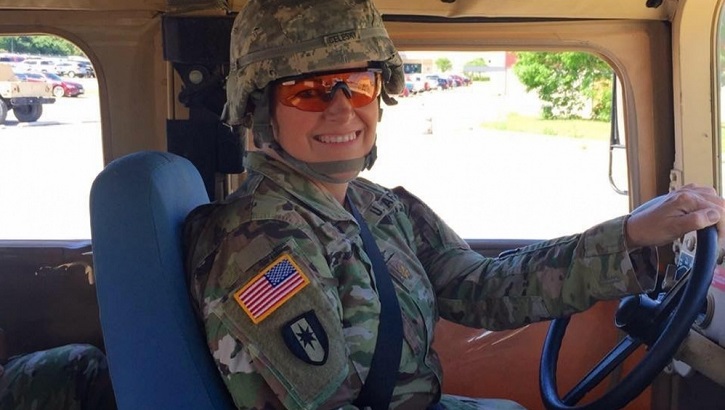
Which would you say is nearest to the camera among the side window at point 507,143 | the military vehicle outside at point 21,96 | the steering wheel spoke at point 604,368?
the steering wheel spoke at point 604,368

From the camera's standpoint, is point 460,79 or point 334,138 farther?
point 460,79

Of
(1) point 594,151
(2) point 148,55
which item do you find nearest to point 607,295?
(1) point 594,151

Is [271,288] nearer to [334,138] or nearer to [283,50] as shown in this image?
[334,138]

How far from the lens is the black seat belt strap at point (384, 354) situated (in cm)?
152

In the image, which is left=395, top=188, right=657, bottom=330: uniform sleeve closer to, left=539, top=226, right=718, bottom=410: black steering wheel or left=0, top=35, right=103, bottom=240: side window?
left=539, top=226, right=718, bottom=410: black steering wheel

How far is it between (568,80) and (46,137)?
170cm

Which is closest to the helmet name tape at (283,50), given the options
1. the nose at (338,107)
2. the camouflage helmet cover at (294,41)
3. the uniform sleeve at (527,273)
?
the camouflage helmet cover at (294,41)

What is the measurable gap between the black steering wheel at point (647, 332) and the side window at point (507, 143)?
91cm

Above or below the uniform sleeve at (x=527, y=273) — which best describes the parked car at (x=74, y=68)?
above

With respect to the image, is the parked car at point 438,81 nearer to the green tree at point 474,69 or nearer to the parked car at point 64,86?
the green tree at point 474,69

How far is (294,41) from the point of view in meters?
1.56

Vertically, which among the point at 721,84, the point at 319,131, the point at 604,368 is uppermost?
the point at 721,84

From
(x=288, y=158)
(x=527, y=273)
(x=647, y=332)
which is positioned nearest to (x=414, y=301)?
(x=527, y=273)

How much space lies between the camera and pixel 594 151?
272 cm
